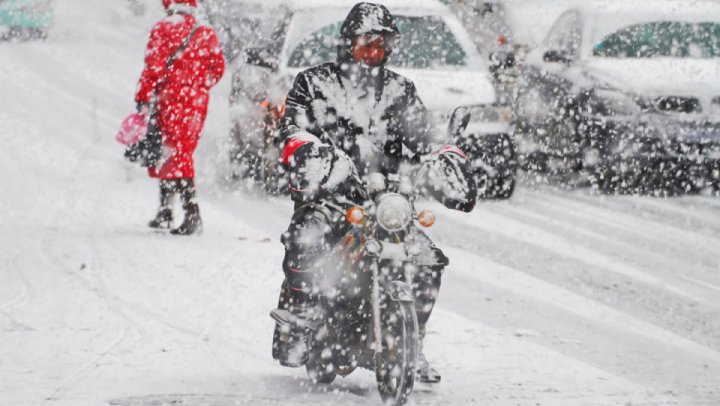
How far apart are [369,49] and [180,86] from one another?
Result: 443 cm

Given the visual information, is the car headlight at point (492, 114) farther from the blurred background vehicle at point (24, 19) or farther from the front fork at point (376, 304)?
the blurred background vehicle at point (24, 19)

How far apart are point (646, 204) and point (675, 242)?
86.9 inches

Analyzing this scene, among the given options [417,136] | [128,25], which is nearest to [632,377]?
[417,136]

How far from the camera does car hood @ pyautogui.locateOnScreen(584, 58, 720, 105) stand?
12.6 m

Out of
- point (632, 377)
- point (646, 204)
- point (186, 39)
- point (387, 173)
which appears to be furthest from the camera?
point (646, 204)

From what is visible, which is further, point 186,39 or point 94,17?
point 94,17

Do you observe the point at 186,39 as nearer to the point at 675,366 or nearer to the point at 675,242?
the point at 675,242

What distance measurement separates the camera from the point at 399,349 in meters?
4.94

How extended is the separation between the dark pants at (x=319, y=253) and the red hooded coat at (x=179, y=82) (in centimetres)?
436

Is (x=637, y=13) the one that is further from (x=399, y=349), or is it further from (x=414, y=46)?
(x=399, y=349)

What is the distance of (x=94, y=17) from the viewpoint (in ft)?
119

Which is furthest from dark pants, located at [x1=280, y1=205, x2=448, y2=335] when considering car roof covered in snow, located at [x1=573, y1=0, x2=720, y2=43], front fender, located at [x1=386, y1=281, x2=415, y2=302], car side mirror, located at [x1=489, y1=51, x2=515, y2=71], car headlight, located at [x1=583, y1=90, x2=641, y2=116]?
car roof covered in snow, located at [x1=573, y1=0, x2=720, y2=43]

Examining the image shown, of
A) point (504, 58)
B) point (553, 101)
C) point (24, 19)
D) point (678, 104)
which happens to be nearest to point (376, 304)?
point (504, 58)

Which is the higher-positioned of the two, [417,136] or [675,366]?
[417,136]
